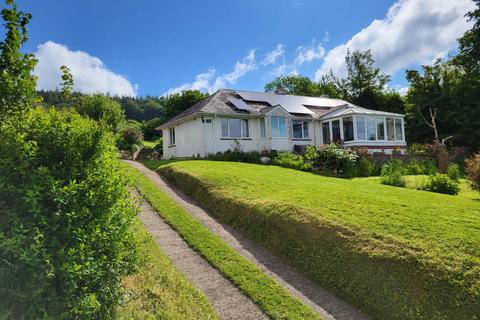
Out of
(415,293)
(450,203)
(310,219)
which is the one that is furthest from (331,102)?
(415,293)

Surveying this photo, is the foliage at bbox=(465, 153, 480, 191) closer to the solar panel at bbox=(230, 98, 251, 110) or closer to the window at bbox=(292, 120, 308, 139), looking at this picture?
the window at bbox=(292, 120, 308, 139)

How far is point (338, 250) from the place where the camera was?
627 cm

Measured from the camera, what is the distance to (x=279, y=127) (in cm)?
A: 2358

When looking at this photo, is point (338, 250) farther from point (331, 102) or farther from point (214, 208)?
point (331, 102)

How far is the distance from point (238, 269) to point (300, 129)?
20743mm

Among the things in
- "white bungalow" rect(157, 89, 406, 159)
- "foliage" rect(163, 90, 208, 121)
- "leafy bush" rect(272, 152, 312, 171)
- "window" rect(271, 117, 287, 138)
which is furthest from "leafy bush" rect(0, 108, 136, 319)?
"foliage" rect(163, 90, 208, 121)

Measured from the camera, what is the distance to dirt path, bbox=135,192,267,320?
4977mm

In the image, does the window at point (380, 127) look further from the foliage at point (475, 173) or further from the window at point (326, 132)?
the foliage at point (475, 173)

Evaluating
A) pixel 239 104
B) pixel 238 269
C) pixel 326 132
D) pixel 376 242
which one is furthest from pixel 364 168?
pixel 238 269

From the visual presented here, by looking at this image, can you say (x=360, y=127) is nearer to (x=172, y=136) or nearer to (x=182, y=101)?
(x=172, y=136)

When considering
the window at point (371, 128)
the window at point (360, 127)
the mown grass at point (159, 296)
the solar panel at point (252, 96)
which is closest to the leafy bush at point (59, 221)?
the mown grass at point (159, 296)

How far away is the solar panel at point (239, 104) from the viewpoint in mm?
23594

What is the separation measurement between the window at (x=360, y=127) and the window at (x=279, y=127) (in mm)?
5726

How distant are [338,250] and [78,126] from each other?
498 cm
